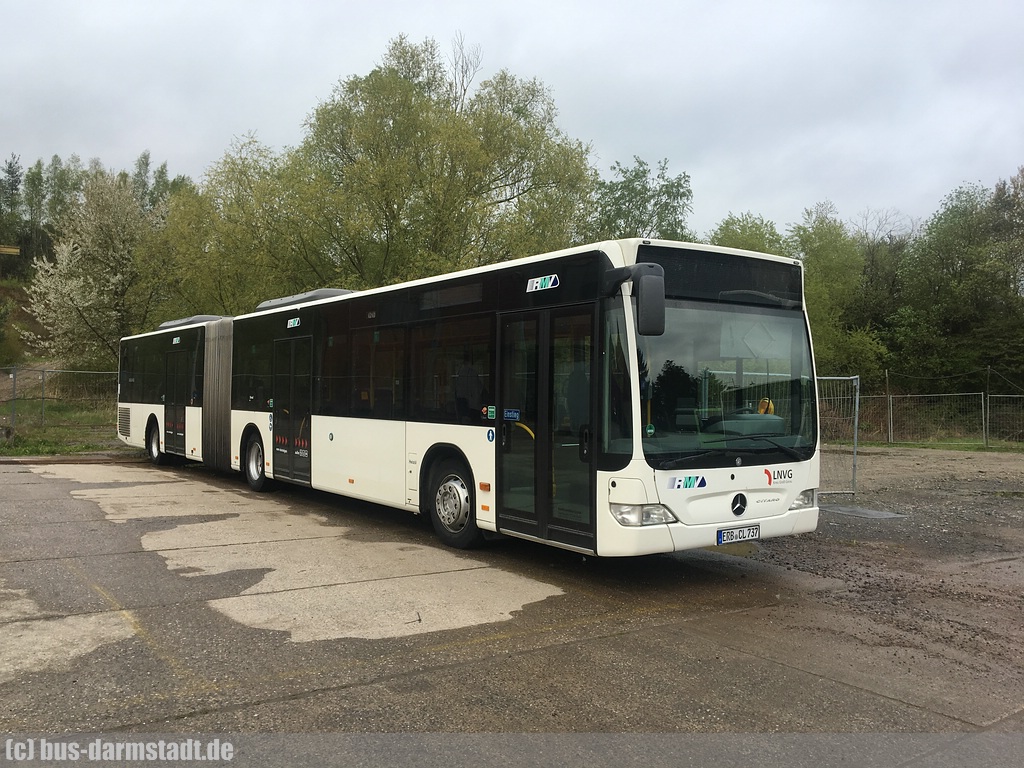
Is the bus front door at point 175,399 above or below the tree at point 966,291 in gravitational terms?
below

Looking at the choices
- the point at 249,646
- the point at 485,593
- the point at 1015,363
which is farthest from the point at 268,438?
the point at 1015,363

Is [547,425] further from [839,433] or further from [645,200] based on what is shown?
[645,200]

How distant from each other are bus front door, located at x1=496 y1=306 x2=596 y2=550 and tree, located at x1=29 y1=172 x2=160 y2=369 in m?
32.6

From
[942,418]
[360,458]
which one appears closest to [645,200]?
[942,418]

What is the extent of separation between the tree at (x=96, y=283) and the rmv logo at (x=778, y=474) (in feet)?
113

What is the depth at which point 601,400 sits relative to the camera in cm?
698

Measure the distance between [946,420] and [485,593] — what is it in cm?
2637

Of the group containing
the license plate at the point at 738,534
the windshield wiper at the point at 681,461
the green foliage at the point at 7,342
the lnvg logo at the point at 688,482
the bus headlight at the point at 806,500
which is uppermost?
the green foliage at the point at 7,342

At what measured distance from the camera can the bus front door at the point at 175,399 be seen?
16594 mm

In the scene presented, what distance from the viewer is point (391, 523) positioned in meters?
10.9

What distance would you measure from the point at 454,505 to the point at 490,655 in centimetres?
361

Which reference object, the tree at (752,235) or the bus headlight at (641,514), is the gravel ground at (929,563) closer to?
the bus headlight at (641,514)

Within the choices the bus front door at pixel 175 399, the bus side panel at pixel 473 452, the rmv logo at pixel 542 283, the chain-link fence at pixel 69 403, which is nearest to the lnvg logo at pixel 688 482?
the bus side panel at pixel 473 452

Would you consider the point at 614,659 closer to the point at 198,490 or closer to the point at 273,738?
the point at 273,738
